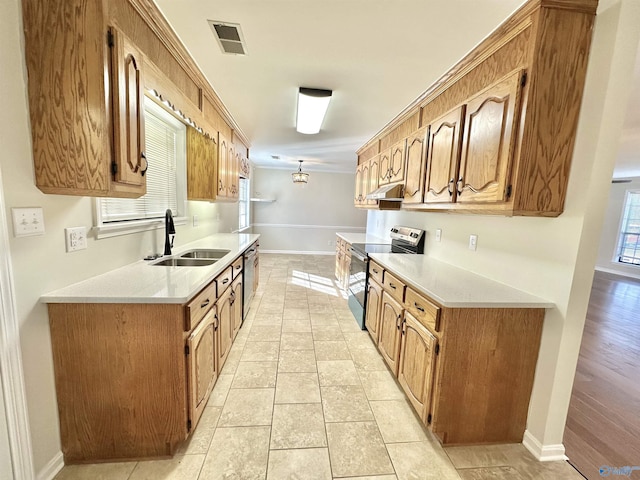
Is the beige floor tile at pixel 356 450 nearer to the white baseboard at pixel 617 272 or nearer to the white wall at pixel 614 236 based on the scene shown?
the white wall at pixel 614 236

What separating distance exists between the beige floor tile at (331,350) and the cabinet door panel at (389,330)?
357mm

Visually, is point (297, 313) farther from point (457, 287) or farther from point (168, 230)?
point (457, 287)

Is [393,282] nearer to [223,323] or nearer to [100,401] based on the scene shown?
[223,323]

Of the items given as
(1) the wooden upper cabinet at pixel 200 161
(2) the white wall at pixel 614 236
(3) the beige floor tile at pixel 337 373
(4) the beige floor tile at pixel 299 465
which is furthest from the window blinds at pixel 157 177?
(2) the white wall at pixel 614 236

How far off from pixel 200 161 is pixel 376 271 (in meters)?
2.23

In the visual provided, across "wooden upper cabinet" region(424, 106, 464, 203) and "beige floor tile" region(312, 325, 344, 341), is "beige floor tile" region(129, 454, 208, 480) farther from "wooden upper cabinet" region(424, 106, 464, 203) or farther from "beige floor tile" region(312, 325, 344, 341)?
"wooden upper cabinet" region(424, 106, 464, 203)

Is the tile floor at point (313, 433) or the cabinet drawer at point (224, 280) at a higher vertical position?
the cabinet drawer at point (224, 280)

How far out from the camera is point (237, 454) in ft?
5.01

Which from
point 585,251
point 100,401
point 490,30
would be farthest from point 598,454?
point 100,401

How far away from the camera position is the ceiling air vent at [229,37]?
1587 mm

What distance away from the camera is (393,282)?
2236mm

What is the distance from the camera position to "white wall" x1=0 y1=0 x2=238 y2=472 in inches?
43.3

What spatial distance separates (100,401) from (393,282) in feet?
6.60

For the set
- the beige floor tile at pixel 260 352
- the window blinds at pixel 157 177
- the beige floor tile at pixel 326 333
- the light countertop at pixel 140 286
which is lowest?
the beige floor tile at pixel 326 333
